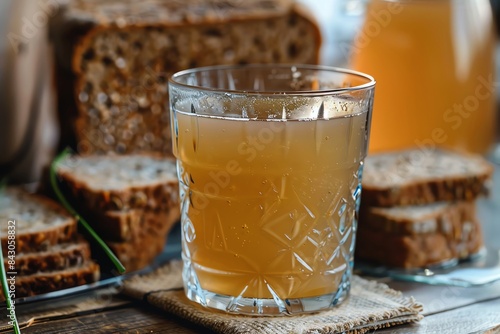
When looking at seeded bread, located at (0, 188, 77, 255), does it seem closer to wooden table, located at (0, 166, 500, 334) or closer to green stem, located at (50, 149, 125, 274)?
green stem, located at (50, 149, 125, 274)

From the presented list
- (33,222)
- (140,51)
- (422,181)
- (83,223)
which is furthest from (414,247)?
(140,51)

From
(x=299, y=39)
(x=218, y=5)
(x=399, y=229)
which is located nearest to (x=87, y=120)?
(x=218, y=5)

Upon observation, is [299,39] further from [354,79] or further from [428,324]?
[428,324]

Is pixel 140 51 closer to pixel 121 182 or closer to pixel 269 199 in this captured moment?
pixel 121 182

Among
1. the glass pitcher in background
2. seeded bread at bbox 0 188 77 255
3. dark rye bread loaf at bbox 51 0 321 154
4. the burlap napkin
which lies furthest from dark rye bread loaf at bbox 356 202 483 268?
dark rye bread loaf at bbox 51 0 321 154

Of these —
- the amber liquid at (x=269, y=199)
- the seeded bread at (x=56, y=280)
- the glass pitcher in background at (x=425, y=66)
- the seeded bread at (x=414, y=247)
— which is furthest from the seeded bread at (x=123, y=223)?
the glass pitcher in background at (x=425, y=66)

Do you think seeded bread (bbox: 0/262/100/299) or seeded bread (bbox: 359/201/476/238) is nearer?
seeded bread (bbox: 0/262/100/299)

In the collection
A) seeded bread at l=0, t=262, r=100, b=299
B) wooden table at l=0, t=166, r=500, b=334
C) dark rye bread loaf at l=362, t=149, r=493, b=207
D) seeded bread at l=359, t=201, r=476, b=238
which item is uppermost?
dark rye bread loaf at l=362, t=149, r=493, b=207

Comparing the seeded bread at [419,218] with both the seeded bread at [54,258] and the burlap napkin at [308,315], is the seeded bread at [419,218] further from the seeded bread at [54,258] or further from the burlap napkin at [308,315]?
the seeded bread at [54,258]
